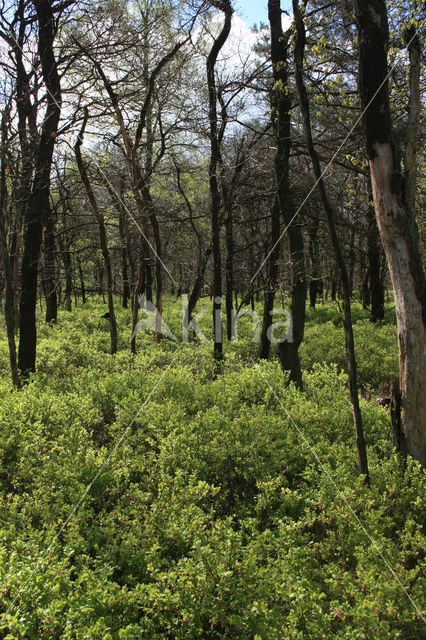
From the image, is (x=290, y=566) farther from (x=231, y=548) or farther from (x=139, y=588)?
(x=139, y=588)

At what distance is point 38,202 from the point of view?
26.7 feet

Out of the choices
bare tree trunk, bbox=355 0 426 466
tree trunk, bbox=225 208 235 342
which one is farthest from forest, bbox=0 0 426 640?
tree trunk, bbox=225 208 235 342

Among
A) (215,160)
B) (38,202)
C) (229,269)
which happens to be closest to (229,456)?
(38,202)

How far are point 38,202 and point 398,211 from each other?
677 cm

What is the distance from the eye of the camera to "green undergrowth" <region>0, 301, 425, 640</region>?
2.32m

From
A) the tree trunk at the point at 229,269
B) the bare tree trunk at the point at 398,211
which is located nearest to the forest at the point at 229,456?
the bare tree trunk at the point at 398,211

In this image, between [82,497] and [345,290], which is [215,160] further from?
[82,497]

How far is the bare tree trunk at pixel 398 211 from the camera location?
3678mm

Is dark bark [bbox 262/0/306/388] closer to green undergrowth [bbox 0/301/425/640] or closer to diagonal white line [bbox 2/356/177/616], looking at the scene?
green undergrowth [bbox 0/301/425/640]

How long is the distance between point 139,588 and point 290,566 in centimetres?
93

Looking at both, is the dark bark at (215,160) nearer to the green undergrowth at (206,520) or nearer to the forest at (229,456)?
the forest at (229,456)

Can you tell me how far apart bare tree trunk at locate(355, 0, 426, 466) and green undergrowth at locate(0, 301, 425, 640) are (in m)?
0.63

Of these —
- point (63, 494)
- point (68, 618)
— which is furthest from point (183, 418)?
point (68, 618)

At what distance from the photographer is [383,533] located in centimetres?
304
